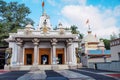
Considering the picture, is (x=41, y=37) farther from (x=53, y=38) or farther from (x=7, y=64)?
(x=7, y=64)

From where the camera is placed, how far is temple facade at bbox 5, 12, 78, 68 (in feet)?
84.8

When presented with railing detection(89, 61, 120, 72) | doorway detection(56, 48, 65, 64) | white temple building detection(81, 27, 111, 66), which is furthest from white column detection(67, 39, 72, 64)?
railing detection(89, 61, 120, 72)

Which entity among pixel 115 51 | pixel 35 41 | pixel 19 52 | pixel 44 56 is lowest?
pixel 44 56

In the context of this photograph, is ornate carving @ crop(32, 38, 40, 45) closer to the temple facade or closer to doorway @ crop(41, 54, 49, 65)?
the temple facade

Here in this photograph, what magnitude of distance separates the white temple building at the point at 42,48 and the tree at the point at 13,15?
10.3 metres

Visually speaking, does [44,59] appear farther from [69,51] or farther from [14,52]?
[14,52]

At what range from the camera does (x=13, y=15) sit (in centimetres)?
3934

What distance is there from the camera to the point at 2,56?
28.2 metres

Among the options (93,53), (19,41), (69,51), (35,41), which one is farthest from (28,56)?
(93,53)

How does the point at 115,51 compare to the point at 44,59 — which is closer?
the point at 115,51

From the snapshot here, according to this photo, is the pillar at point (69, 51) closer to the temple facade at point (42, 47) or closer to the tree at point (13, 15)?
the temple facade at point (42, 47)

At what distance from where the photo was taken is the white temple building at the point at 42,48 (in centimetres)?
2578

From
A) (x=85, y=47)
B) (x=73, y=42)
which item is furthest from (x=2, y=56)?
(x=85, y=47)

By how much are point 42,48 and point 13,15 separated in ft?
50.2
